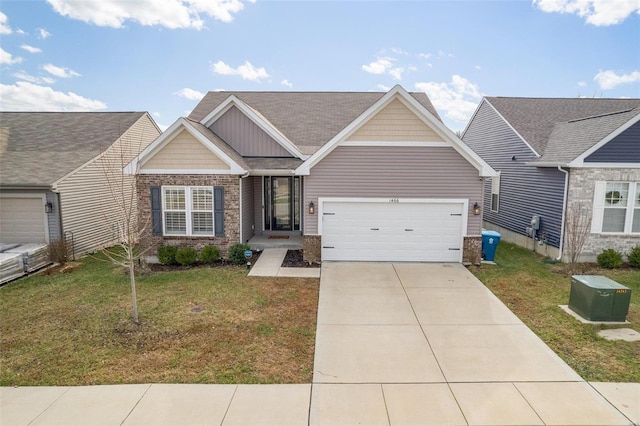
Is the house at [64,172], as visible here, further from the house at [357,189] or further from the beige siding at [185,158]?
the house at [357,189]

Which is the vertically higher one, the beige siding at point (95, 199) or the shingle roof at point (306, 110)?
the shingle roof at point (306, 110)

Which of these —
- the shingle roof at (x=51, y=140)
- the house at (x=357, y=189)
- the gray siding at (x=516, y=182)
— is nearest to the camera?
the house at (x=357, y=189)

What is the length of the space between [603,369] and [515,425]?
97.7 inches

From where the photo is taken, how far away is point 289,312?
8508 millimetres

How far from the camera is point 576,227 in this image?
1227cm

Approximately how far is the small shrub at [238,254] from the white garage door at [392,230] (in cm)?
263

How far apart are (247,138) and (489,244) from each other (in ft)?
31.7

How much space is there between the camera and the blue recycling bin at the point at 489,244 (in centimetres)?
1290

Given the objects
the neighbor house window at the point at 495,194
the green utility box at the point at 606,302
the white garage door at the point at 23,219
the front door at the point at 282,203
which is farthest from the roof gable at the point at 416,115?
the white garage door at the point at 23,219

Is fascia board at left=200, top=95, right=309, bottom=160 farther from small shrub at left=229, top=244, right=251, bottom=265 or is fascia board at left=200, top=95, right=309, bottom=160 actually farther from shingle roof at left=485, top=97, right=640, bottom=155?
shingle roof at left=485, top=97, right=640, bottom=155

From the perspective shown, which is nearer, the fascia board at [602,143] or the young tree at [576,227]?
the fascia board at [602,143]

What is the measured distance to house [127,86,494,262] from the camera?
1213 centimetres

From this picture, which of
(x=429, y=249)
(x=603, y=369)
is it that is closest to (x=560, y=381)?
(x=603, y=369)

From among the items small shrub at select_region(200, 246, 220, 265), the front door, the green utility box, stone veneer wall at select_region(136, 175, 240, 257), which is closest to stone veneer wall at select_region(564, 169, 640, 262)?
the green utility box
